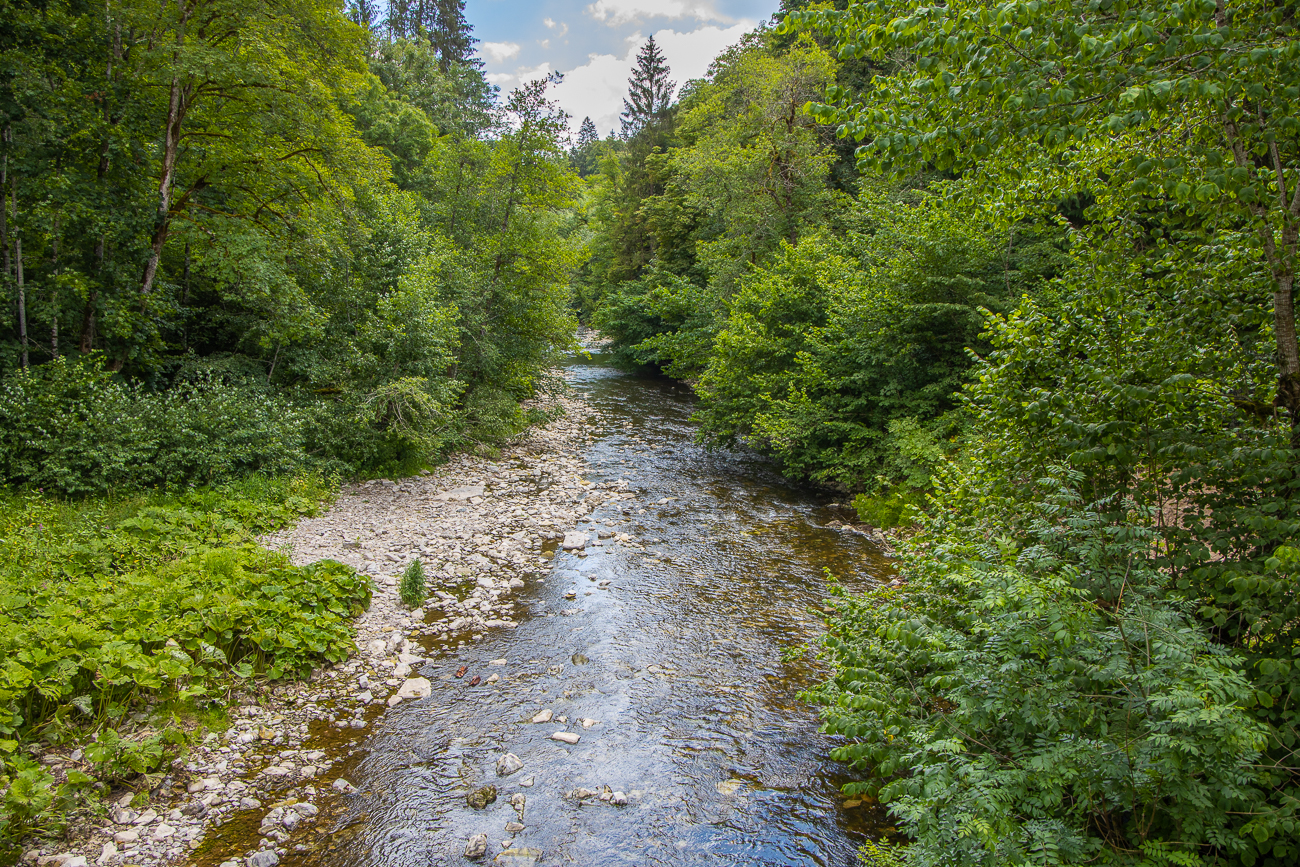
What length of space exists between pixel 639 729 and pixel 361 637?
364 cm

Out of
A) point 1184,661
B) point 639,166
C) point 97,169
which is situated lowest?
point 1184,661

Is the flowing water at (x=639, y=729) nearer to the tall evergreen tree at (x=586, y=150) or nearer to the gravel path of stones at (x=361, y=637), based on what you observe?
the gravel path of stones at (x=361, y=637)

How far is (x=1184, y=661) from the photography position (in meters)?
3.07

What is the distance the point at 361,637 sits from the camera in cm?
734

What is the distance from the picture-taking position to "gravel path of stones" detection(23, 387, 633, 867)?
4.46 meters

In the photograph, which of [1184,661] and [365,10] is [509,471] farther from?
[365,10]

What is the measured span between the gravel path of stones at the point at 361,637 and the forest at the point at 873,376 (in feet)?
1.28

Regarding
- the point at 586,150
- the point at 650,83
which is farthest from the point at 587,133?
the point at 650,83

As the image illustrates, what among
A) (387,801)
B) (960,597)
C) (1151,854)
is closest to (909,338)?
(960,597)

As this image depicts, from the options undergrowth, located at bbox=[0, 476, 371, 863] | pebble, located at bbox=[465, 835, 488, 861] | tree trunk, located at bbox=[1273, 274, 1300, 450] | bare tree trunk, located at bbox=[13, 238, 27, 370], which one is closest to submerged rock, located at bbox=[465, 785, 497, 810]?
pebble, located at bbox=[465, 835, 488, 861]

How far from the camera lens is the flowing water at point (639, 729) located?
475 cm

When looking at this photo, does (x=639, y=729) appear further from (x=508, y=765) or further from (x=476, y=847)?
(x=476, y=847)

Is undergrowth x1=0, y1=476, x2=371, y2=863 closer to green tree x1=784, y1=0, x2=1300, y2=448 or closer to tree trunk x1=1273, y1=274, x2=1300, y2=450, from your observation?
green tree x1=784, y1=0, x2=1300, y2=448

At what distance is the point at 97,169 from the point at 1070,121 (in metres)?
13.5
